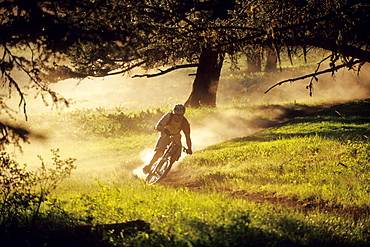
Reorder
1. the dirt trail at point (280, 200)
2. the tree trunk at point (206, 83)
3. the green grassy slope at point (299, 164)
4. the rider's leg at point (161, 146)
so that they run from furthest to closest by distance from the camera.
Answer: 1. the tree trunk at point (206, 83)
2. the rider's leg at point (161, 146)
3. the green grassy slope at point (299, 164)
4. the dirt trail at point (280, 200)

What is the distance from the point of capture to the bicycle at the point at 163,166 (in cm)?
975

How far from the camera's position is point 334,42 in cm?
816

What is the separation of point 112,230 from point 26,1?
11.3ft

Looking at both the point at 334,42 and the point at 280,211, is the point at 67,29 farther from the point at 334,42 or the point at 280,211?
the point at 334,42

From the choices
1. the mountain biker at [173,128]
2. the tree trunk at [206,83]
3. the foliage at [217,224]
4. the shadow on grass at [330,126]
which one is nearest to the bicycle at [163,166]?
the mountain biker at [173,128]

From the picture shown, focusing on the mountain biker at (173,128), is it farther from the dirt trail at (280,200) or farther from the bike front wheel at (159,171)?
the dirt trail at (280,200)

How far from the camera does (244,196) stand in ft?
27.3

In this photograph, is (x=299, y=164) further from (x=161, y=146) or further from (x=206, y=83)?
(x=206, y=83)

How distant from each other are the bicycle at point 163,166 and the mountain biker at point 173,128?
11 centimetres

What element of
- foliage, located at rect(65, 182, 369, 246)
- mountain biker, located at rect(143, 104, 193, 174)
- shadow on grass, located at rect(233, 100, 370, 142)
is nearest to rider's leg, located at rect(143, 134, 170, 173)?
mountain biker, located at rect(143, 104, 193, 174)

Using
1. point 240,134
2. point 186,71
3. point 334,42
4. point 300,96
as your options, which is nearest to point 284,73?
point 300,96

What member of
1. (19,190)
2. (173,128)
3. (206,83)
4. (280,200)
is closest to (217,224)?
(280,200)

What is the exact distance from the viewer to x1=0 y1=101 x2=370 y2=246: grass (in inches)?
203

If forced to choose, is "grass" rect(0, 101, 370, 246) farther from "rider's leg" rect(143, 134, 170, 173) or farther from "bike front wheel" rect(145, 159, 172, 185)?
"rider's leg" rect(143, 134, 170, 173)
